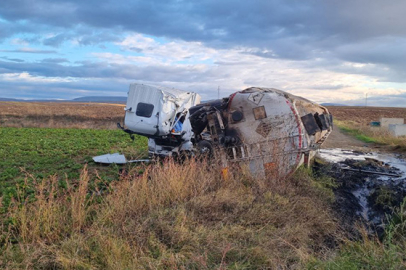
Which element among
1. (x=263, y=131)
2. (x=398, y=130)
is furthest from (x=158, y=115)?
(x=398, y=130)

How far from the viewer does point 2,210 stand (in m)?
6.89

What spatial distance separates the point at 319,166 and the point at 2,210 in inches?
323

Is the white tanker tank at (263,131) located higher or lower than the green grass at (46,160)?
higher

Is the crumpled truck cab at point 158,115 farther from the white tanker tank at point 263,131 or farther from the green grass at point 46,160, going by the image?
the white tanker tank at point 263,131

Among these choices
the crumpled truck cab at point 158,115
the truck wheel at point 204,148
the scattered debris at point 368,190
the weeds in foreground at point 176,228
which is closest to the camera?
the weeds in foreground at point 176,228

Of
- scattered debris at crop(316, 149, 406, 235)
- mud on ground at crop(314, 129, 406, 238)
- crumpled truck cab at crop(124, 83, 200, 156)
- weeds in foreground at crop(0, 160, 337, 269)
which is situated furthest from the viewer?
crumpled truck cab at crop(124, 83, 200, 156)

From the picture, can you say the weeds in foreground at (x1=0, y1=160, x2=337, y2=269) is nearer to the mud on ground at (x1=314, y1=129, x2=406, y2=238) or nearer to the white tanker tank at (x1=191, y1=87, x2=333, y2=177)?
the mud on ground at (x1=314, y1=129, x2=406, y2=238)

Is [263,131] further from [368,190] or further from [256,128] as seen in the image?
[368,190]

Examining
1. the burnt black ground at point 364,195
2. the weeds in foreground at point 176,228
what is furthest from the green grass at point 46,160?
the burnt black ground at point 364,195

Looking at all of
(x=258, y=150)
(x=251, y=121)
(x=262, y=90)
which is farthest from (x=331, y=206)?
(x=262, y=90)

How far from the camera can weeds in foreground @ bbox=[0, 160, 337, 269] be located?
4.32m

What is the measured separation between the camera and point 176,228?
4969 mm

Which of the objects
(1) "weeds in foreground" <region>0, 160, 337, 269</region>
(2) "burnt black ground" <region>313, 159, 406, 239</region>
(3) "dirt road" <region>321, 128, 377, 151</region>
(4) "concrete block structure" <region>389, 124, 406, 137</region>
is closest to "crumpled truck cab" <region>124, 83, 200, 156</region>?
(1) "weeds in foreground" <region>0, 160, 337, 269</region>

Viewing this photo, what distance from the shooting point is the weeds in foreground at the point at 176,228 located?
432 centimetres
